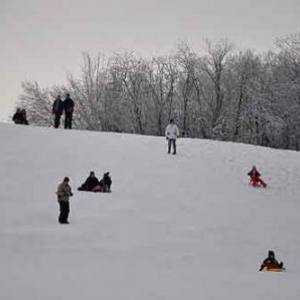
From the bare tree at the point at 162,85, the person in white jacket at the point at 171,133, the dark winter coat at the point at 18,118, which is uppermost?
the bare tree at the point at 162,85

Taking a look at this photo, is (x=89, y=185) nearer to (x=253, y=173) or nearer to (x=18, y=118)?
(x=253, y=173)

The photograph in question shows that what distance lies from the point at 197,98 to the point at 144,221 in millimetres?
47429

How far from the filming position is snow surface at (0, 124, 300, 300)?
37.7 feet

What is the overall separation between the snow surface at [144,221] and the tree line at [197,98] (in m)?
25.2

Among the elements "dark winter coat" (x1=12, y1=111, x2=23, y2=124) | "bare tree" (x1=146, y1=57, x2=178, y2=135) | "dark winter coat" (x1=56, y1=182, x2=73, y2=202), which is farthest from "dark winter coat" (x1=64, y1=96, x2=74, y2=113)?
"bare tree" (x1=146, y1=57, x2=178, y2=135)

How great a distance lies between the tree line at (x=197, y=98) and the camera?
59.6 m

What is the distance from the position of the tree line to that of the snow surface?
82.7 ft

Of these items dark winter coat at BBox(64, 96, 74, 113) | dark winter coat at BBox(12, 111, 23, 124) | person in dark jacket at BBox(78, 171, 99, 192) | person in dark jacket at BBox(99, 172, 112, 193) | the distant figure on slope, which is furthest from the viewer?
dark winter coat at BBox(12, 111, 23, 124)

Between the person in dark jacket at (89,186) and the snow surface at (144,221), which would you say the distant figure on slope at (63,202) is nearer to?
the snow surface at (144,221)

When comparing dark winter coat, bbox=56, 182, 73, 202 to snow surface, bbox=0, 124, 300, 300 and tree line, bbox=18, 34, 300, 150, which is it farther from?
tree line, bbox=18, 34, 300, 150

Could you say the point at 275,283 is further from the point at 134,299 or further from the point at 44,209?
the point at 44,209

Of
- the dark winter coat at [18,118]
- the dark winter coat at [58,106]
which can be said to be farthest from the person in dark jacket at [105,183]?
the dark winter coat at [18,118]

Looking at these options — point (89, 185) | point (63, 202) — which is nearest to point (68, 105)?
point (89, 185)

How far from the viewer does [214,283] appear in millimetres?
11891
